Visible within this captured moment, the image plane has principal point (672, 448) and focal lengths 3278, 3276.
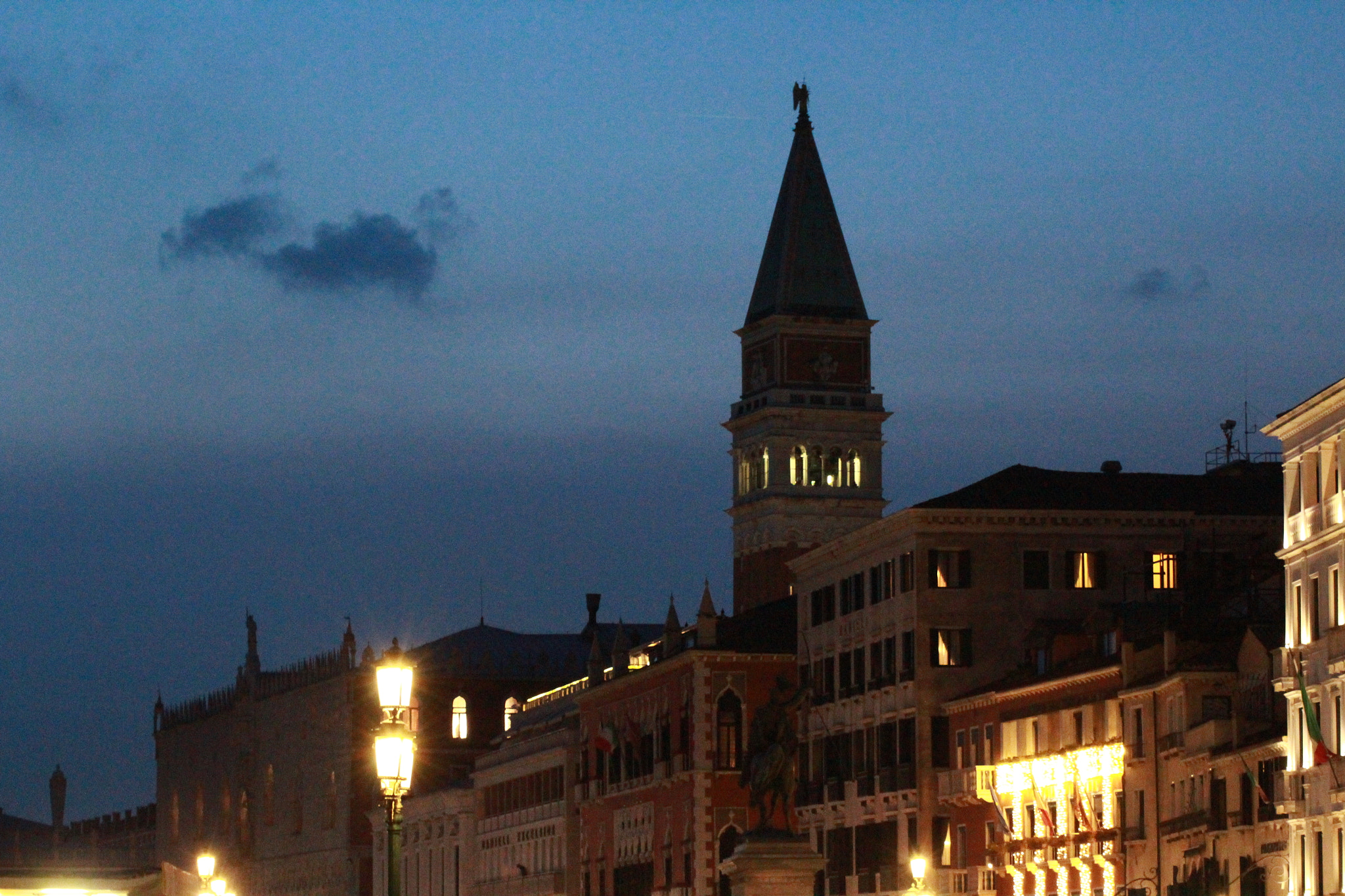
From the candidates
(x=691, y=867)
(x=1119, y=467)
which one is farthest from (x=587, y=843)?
(x=1119, y=467)

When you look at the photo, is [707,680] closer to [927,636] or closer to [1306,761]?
[927,636]

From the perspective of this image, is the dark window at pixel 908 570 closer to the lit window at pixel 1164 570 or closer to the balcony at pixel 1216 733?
the lit window at pixel 1164 570

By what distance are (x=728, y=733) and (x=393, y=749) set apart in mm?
73082

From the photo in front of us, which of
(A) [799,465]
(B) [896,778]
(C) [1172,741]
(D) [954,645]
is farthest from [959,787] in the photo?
(A) [799,465]

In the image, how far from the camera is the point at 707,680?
113 metres

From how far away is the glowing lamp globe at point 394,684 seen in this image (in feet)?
136

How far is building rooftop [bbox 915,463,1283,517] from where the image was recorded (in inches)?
3898

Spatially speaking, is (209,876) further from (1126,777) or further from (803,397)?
(803,397)

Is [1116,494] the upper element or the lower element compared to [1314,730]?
upper

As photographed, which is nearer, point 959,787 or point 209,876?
point 209,876

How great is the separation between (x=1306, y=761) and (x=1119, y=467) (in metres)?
40.0

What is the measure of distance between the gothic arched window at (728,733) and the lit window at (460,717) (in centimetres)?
5245

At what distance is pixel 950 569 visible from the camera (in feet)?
325

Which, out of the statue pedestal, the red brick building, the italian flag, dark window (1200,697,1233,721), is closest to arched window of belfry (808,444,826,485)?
the red brick building
